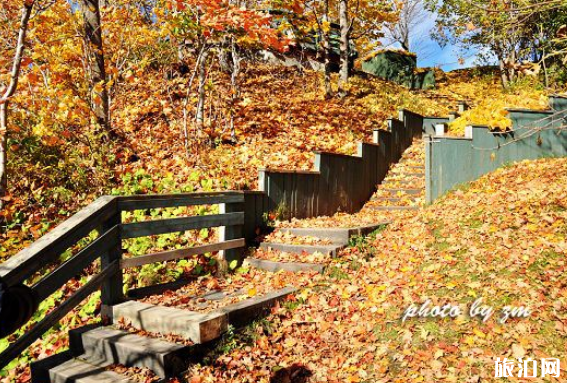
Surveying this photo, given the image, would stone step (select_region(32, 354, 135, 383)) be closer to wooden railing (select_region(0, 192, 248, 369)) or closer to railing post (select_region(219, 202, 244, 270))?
wooden railing (select_region(0, 192, 248, 369))

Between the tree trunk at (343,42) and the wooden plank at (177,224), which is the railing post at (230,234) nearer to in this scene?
the wooden plank at (177,224)

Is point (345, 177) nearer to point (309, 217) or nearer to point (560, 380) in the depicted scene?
point (309, 217)

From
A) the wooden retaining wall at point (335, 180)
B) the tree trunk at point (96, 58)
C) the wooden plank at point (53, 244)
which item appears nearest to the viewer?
the wooden plank at point (53, 244)

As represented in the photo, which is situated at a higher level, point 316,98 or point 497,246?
point 316,98

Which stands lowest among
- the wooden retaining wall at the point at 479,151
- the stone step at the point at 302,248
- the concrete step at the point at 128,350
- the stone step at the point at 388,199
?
the concrete step at the point at 128,350

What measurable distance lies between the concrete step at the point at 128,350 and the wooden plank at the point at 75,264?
0.68 meters

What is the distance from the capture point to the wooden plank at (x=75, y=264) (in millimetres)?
4062

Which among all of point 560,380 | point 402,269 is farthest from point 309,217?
point 560,380

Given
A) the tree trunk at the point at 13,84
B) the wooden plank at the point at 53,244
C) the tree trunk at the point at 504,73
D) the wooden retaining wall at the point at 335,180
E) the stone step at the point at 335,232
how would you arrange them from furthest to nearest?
the tree trunk at the point at 504,73
the wooden retaining wall at the point at 335,180
the stone step at the point at 335,232
the tree trunk at the point at 13,84
the wooden plank at the point at 53,244

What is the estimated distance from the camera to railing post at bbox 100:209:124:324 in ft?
16.4

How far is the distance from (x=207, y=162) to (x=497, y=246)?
5797 mm

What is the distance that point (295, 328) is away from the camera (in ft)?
16.8

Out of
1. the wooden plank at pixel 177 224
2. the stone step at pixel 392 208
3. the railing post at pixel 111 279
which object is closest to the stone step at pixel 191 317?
the railing post at pixel 111 279

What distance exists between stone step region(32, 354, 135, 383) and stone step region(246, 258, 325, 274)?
2.80 m
